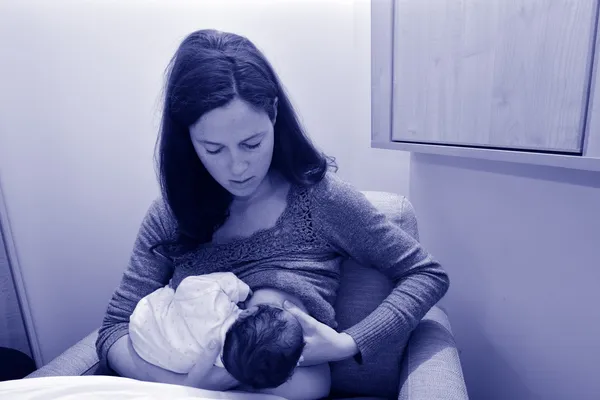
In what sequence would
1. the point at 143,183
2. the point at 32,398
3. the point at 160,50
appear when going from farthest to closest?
the point at 143,183 < the point at 160,50 < the point at 32,398

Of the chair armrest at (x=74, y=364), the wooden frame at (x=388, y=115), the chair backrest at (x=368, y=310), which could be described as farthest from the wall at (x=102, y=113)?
the chair armrest at (x=74, y=364)

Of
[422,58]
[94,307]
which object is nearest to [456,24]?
[422,58]

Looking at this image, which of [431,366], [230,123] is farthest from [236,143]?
[431,366]

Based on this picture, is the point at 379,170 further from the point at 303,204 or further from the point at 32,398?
the point at 32,398

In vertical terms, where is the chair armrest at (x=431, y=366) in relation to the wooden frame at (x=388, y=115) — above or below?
below

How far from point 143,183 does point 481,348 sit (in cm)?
136

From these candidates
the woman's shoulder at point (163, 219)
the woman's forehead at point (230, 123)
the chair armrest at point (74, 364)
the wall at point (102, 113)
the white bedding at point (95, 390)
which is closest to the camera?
the white bedding at point (95, 390)

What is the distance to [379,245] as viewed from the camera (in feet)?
3.31

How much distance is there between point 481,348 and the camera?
1.38m

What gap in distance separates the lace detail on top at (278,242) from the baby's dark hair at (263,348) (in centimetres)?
20

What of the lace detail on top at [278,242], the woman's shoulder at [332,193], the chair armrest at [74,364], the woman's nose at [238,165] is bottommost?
the chair armrest at [74,364]

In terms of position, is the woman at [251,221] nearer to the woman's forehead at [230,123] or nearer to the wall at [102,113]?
the woman's forehead at [230,123]

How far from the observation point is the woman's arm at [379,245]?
0.98 metres

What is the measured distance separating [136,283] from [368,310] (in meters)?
0.60
